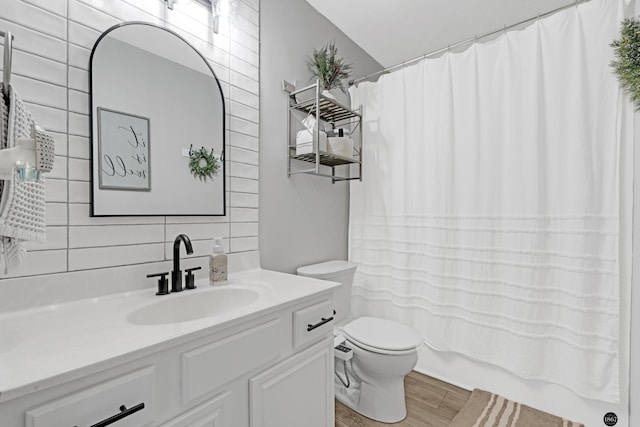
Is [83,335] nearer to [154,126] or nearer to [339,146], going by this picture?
[154,126]

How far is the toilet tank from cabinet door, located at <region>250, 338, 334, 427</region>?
517mm

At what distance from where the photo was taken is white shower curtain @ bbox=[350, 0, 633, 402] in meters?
1.45

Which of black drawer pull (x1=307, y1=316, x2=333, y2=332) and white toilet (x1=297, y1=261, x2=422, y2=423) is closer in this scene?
black drawer pull (x1=307, y1=316, x2=333, y2=332)

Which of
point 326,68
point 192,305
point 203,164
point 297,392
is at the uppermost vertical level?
point 326,68

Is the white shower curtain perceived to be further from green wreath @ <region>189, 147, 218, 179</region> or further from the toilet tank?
green wreath @ <region>189, 147, 218, 179</region>

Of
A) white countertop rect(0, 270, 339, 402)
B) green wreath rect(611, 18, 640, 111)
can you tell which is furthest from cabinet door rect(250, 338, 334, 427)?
green wreath rect(611, 18, 640, 111)

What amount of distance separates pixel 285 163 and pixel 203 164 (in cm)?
54

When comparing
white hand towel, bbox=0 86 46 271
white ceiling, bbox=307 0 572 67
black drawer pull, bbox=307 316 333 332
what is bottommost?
black drawer pull, bbox=307 316 333 332

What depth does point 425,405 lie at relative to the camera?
1711mm

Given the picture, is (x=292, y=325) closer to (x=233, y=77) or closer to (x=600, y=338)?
(x=233, y=77)

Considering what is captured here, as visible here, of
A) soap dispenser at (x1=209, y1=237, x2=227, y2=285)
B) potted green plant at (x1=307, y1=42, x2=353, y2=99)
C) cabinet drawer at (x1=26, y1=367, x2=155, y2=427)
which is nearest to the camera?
cabinet drawer at (x1=26, y1=367, x2=155, y2=427)

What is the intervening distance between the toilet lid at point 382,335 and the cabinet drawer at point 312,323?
42 cm

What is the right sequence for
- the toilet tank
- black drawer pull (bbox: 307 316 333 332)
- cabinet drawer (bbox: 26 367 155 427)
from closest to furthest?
cabinet drawer (bbox: 26 367 155 427)
black drawer pull (bbox: 307 316 333 332)
the toilet tank

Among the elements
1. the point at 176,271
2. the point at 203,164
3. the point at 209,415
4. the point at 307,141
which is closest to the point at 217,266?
the point at 176,271
